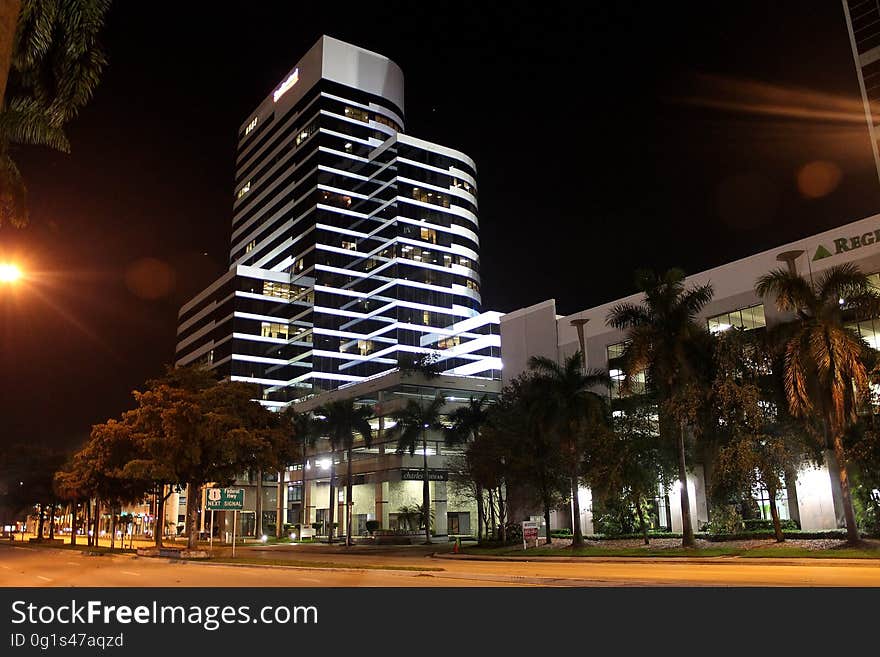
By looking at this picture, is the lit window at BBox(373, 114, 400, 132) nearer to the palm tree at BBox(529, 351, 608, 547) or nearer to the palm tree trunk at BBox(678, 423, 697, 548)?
the palm tree at BBox(529, 351, 608, 547)

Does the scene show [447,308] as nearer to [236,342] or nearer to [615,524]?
[236,342]

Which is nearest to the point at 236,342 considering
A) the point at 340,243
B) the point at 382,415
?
the point at 340,243

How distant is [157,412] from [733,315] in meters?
39.8

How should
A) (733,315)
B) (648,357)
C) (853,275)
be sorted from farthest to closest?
(733,315) → (648,357) → (853,275)

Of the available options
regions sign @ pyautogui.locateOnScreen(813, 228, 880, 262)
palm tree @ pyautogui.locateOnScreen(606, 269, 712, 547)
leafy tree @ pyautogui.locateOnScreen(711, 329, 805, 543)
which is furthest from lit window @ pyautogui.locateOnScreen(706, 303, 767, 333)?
palm tree @ pyautogui.locateOnScreen(606, 269, 712, 547)

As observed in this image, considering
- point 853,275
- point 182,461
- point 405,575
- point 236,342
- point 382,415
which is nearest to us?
point 405,575

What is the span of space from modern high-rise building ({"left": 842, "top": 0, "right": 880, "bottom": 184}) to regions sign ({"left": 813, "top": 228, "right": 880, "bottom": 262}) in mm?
22792

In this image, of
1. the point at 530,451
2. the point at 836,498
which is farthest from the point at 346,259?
the point at 836,498

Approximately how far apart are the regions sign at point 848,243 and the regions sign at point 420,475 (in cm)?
3825

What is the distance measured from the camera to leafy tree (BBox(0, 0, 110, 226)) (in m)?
18.1

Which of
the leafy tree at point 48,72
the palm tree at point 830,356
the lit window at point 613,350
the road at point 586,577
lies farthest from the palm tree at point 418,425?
the leafy tree at point 48,72

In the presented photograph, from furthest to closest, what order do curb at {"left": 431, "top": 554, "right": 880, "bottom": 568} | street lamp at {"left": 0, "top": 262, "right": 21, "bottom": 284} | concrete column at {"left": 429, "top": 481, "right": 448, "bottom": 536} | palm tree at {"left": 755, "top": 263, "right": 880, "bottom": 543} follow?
concrete column at {"left": 429, "top": 481, "right": 448, "bottom": 536} → palm tree at {"left": 755, "top": 263, "right": 880, "bottom": 543} → curb at {"left": 431, "top": 554, "right": 880, "bottom": 568} → street lamp at {"left": 0, "top": 262, "right": 21, "bottom": 284}

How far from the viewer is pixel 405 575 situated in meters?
25.8

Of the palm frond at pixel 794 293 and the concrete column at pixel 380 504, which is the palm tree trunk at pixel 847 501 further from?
the concrete column at pixel 380 504
